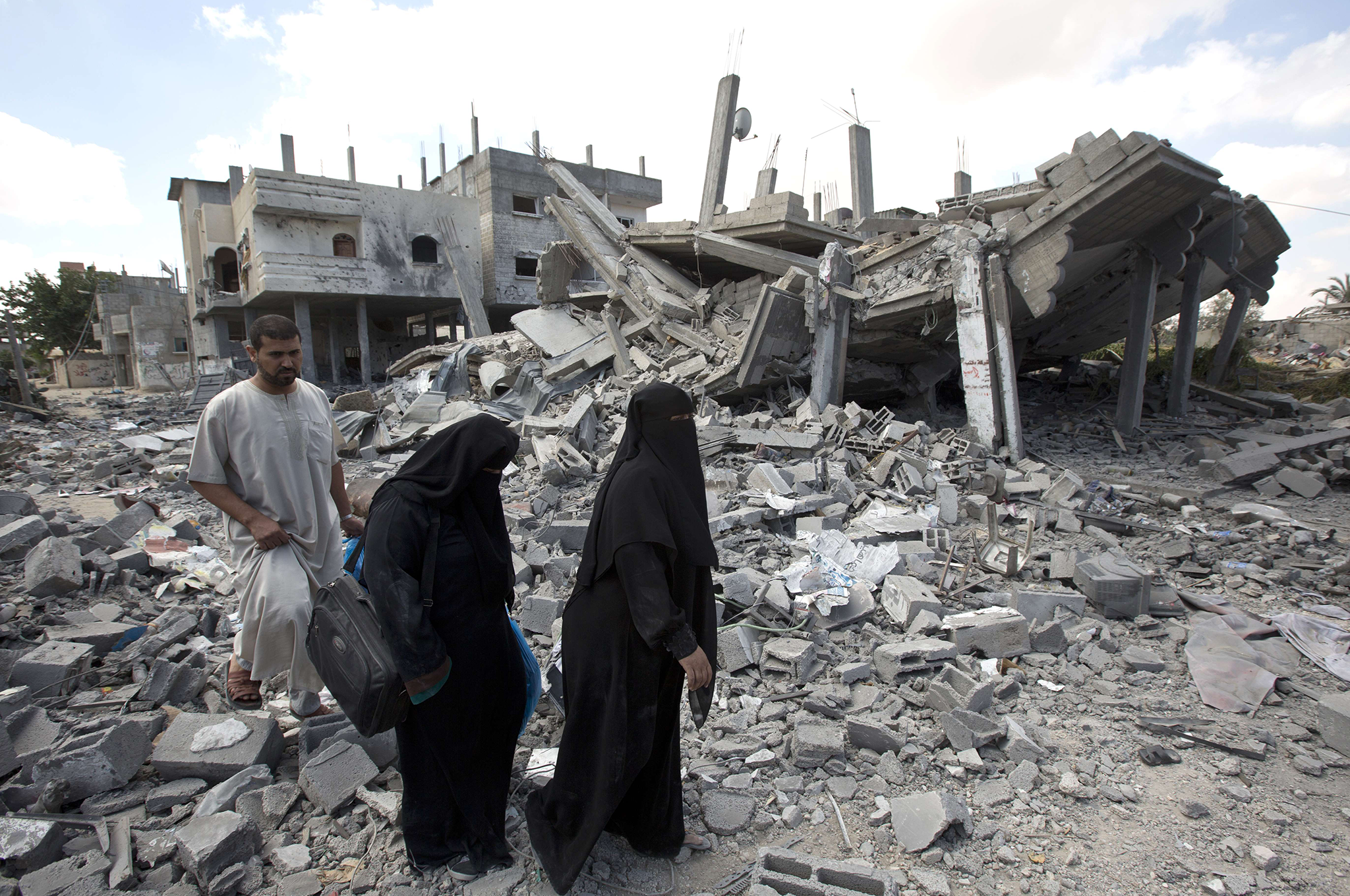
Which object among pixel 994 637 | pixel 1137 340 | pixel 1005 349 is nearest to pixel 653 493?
pixel 994 637

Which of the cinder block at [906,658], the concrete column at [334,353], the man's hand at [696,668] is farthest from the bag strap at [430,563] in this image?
the concrete column at [334,353]

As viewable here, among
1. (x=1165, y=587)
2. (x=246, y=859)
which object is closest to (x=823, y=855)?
(x=246, y=859)

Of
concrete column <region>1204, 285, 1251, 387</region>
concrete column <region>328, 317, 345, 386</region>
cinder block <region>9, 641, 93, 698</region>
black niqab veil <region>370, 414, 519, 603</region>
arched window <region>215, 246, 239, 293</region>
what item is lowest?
cinder block <region>9, 641, 93, 698</region>

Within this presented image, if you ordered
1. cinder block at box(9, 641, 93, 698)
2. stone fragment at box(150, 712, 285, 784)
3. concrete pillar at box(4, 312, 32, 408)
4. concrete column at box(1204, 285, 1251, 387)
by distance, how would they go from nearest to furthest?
stone fragment at box(150, 712, 285, 784), cinder block at box(9, 641, 93, 698), concrete column at box(1204, 285, 1251, 387), concrete pillar at box(4, 312, 32, 408)

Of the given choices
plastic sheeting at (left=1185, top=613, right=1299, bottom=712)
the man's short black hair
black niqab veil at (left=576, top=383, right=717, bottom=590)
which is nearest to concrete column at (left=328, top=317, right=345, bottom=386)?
the man's short black hair

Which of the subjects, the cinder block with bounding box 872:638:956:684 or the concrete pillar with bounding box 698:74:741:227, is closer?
the cinder block with bounding box 872:638:956:684

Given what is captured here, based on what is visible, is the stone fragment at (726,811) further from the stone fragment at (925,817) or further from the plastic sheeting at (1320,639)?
the plastic sheeting at (1320,639)

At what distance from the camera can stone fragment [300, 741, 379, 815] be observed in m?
2.43

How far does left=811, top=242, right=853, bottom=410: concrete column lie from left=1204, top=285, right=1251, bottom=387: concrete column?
741cm

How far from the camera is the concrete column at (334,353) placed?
66.8ft

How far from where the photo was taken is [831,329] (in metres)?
8.74

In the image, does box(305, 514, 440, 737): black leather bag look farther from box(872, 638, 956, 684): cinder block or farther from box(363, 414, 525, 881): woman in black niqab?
box(872, 638, 956, 684): cinder block

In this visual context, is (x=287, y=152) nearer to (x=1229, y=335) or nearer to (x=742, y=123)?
(x=742, y=123)

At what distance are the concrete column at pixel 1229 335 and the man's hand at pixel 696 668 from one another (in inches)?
527
